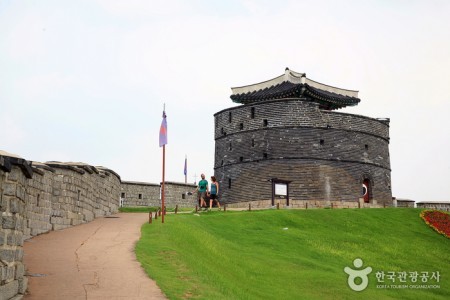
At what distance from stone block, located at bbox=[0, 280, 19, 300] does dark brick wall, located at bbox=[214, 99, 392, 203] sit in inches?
1233

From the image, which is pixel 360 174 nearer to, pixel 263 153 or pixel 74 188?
pixel 263 153

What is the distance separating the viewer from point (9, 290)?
8.39 metres

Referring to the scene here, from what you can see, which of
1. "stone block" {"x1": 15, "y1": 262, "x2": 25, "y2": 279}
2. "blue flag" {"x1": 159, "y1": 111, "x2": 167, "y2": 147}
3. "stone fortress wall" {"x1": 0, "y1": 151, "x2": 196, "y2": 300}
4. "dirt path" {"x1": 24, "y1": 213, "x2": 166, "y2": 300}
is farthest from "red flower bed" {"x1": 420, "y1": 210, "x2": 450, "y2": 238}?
"stone block" {"x1": 15, "y1": 262, "x2": 25, "y2": 279}

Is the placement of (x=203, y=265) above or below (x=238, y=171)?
below

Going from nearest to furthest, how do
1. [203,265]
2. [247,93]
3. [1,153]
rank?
[1,153]
[203,265]
[247,93]

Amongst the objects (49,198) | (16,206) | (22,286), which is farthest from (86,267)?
(49,198)

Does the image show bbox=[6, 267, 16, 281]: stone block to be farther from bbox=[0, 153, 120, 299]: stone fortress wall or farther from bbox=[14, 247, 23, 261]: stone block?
bbox=[14, 247, 23, 261]: stone block

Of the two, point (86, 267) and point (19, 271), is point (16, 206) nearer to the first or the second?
point (19, 271)

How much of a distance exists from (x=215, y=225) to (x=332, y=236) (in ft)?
16.5

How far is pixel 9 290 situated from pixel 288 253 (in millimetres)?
11444

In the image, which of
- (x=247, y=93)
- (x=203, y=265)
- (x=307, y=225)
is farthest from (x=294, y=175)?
(x=203, y=265)

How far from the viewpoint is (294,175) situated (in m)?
39.8

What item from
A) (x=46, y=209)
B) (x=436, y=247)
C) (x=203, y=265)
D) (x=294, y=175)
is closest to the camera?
(x=203, y=265)

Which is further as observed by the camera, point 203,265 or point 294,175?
point 294,175
